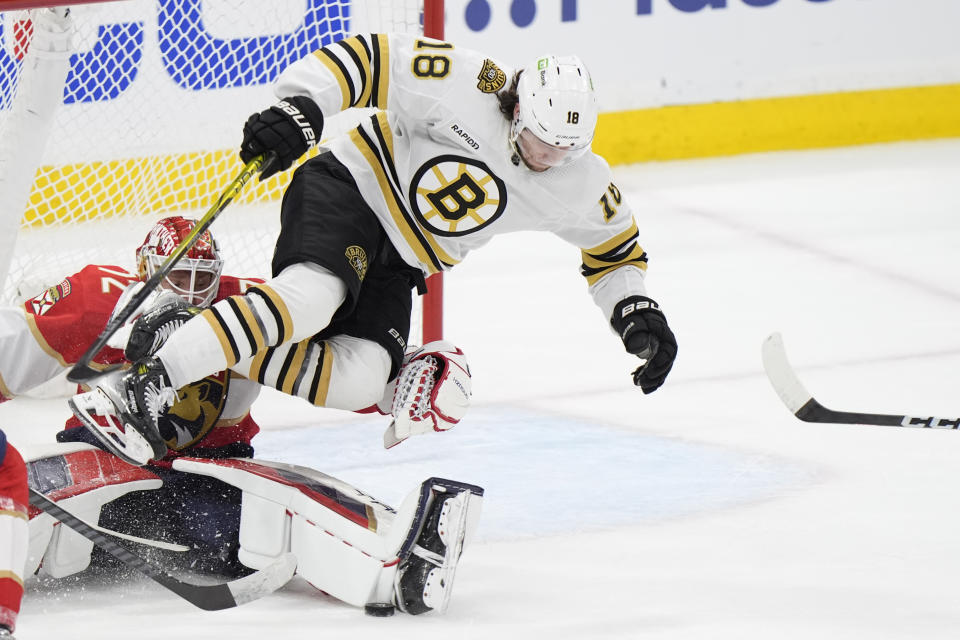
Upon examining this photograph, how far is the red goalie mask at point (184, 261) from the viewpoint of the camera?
2977 mm

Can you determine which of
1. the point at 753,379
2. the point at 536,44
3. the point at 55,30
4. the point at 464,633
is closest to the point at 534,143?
the point at 464,633

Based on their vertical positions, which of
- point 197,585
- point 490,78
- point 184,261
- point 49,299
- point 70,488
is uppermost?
point 490,78

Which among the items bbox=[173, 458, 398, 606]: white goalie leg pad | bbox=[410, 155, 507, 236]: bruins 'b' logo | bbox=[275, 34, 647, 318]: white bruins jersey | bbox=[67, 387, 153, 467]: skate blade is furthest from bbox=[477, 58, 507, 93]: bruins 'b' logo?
bbox=[67, 387, 153, 467]: skate blade

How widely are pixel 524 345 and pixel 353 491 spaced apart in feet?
5.82

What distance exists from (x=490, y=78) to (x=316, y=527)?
94cm

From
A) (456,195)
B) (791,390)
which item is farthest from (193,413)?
(791,390)

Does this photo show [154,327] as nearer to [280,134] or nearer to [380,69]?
[280,134]

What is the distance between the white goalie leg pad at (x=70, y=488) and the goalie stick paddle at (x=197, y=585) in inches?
2.3

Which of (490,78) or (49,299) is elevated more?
(490,78)

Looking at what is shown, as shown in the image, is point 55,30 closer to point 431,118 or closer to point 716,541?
point 431,118

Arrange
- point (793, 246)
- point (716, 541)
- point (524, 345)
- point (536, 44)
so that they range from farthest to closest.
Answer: point (536, 44), point (793, 246), point (524, 345), point (716, 541)

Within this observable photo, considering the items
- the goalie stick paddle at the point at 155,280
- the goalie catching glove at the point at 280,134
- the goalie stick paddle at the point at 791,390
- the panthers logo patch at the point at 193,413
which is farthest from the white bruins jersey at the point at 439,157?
the panthers logo patch at the point at 193,413

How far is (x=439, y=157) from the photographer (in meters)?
3.15

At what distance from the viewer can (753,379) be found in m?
4.37
